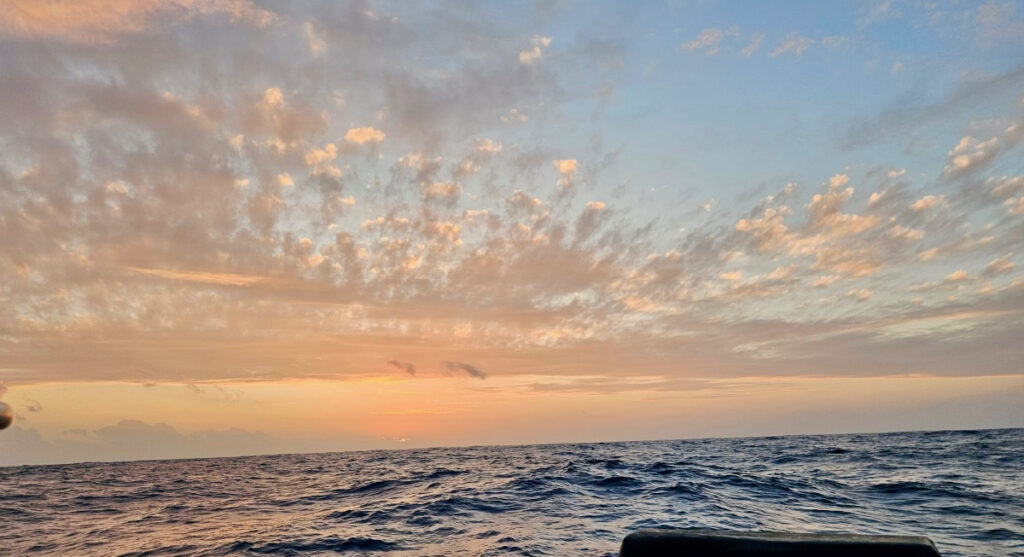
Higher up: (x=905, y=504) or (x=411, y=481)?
(x=905, y=504)

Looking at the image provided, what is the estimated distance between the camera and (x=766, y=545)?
4371 millimetres

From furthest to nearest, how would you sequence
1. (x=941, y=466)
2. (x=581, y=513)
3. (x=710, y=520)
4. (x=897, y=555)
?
(x=941, y=466) → (x=581, y=513) → (x=710, y=520) → (x=897, y=555)

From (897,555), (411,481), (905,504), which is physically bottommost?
(411,481)

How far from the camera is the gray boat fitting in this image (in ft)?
14.0

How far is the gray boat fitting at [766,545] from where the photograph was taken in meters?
4.26

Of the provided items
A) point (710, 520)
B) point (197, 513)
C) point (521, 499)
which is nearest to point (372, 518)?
point (521, 499)

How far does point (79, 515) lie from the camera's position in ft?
74.6

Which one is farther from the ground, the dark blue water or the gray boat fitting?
the gray boat fitting

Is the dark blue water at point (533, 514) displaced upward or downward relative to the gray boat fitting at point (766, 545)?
downward

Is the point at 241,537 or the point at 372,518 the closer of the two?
the point at 241,537

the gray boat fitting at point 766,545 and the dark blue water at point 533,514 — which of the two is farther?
the dark blue water at point 533,514

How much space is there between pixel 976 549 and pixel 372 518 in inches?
613

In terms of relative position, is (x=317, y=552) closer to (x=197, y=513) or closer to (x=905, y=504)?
(x=197, y=513)

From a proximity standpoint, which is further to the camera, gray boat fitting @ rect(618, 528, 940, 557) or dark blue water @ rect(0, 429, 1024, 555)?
dark blue water @ rect(0, 429, 1024, 555)
